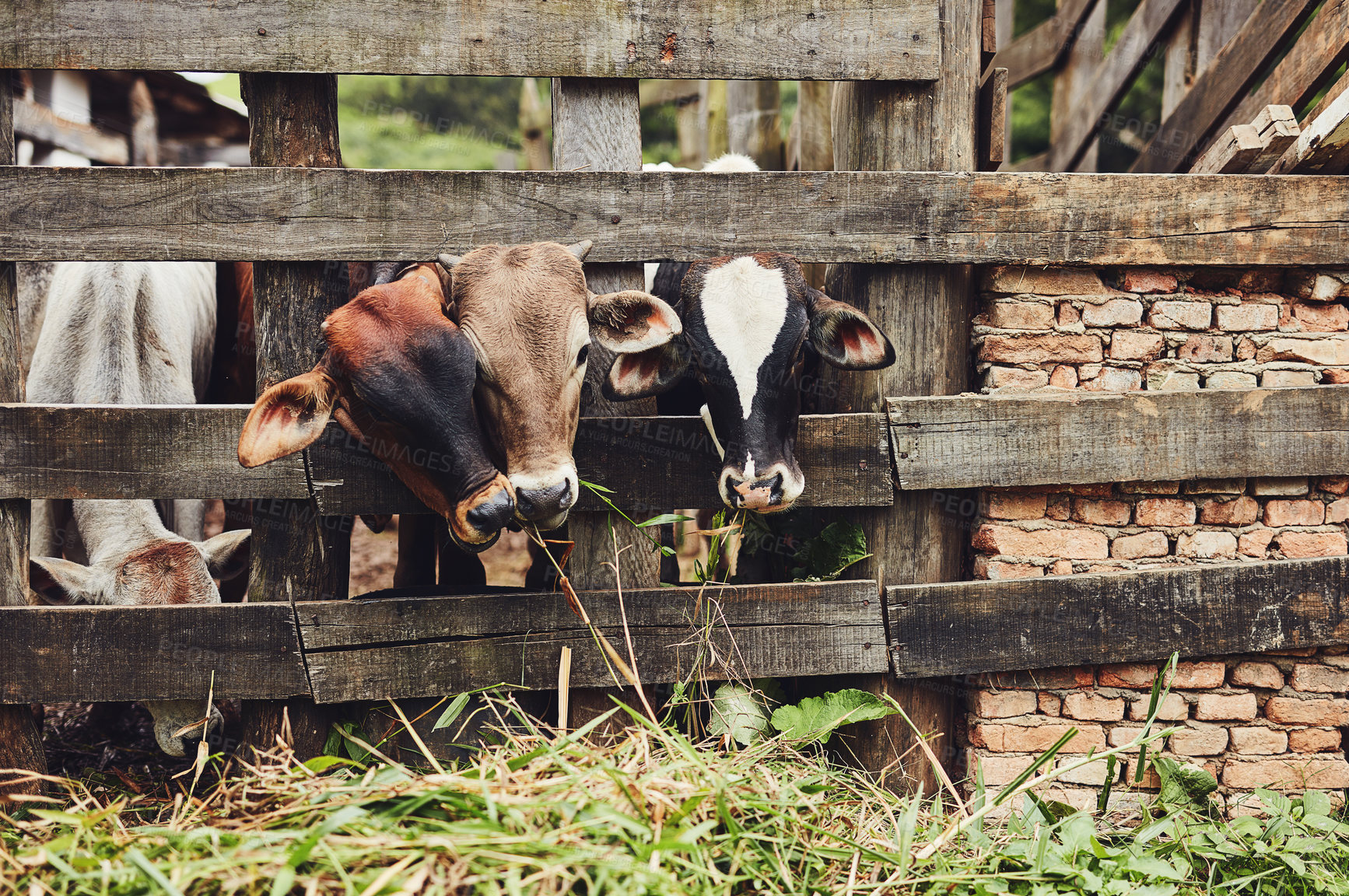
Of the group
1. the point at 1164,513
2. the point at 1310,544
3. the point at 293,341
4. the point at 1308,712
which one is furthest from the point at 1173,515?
the point at 293,341

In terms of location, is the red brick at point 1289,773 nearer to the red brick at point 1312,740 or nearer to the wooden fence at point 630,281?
the red brick at point 1312,740

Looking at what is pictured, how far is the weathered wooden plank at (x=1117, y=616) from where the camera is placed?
2953 mm

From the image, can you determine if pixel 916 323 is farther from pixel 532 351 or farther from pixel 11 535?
pixel 11 535

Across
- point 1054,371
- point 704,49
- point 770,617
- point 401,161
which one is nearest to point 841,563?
point 770,617

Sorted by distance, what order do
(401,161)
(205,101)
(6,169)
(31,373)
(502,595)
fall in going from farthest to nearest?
(401,161) → (205,101) → (31,373) → (502,595) → (6,169)

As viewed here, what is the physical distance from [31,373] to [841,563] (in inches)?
126

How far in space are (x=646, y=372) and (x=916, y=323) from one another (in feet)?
3.11

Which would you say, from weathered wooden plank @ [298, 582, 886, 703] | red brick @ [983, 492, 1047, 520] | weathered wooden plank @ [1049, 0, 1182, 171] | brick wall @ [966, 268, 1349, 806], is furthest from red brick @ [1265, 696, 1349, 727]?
weathered wooden plank @ [1049, 0, 1182, 171]

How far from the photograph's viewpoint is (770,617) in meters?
2.93

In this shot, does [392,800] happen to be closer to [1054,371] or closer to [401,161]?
[1054,371]

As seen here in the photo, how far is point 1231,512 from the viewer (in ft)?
10.1

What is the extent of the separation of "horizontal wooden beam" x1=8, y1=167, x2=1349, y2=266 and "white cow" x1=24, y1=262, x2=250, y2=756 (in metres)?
0.73

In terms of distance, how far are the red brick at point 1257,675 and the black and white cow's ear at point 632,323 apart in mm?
2332

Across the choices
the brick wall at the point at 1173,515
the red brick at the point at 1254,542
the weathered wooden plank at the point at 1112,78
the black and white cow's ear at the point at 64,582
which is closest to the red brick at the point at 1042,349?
the brick wall at the point at 1173,515
